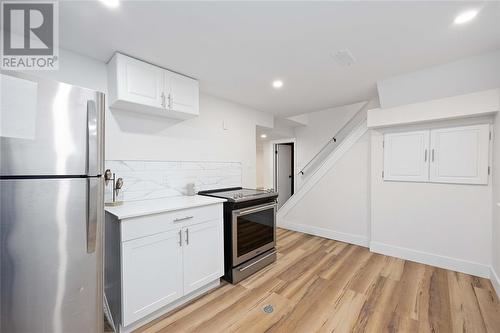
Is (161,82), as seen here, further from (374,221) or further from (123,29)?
(374,221)

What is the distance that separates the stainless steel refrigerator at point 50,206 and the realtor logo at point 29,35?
0.88 m

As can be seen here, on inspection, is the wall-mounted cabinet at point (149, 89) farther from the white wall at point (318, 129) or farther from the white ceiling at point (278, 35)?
the white wall at point (318, 129)

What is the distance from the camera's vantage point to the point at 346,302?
198 cm

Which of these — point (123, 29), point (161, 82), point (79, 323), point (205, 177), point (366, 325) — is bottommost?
point (366, 325)

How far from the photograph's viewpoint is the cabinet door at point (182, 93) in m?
2.30

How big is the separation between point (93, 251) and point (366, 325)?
6.91 ft

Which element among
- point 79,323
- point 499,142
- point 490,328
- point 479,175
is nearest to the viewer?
point 79,323

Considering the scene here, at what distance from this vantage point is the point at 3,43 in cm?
164

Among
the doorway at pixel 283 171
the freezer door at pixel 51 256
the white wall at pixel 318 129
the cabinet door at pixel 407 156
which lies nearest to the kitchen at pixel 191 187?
the freezer door at pixel 51 256

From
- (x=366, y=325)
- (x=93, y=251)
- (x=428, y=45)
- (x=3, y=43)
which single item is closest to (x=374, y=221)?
(x=366, y=325)

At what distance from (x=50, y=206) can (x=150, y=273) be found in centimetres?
94

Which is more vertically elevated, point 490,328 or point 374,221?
point 374,221

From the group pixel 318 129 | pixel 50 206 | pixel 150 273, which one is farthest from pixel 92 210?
pixel 318 129

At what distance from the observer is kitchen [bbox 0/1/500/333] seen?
110 cm
